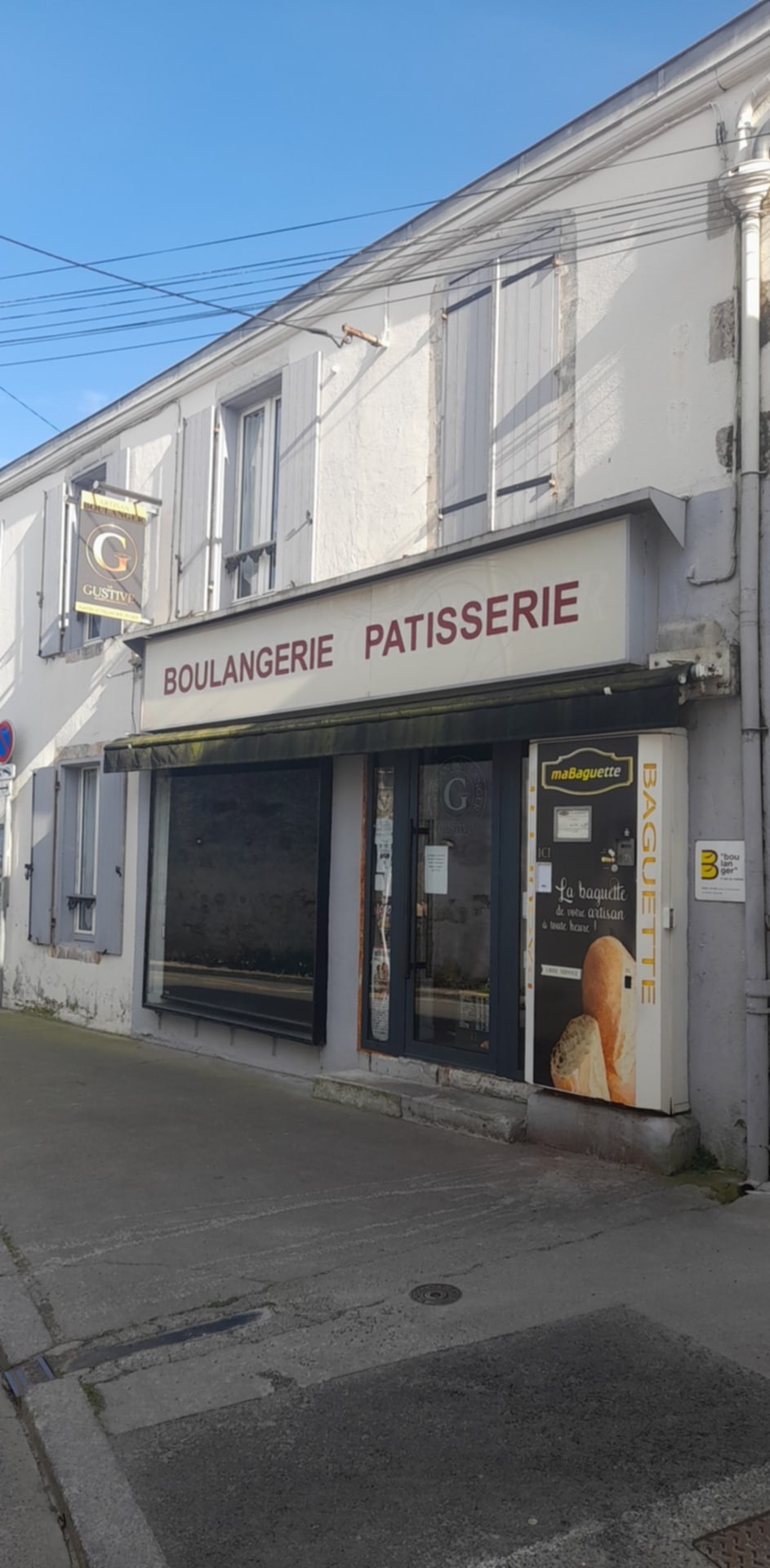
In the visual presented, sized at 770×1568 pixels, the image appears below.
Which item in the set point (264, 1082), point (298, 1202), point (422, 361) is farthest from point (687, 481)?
point (264, 1082)

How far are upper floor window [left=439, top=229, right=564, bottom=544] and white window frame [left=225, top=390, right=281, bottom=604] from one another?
229 centimetres

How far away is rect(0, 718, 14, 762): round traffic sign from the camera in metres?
13.4

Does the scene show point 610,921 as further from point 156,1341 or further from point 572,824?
point 156,1341

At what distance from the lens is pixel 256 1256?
16.3ft

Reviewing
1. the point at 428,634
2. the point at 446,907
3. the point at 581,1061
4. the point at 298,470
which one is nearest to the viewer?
the point at 581,1061

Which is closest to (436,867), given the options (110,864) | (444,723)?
(444,723)

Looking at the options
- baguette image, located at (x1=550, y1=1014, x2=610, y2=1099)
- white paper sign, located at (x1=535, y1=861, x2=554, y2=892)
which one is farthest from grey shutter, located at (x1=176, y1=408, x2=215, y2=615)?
baguette image, located at (x1=550, y1=1014, x2=610, y2=1099)

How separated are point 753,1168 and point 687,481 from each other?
146 inches

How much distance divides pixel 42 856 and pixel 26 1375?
905 cm

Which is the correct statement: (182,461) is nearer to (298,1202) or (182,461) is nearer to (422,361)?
(422,361)

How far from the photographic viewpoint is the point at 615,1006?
623 cm

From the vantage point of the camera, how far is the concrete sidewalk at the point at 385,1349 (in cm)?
304

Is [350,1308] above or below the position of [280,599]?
below

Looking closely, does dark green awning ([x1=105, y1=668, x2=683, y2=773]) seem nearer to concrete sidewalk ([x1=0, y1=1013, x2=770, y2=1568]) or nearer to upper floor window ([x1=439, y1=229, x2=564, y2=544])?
upper floor window ([x1=439, y1=229, x2=564, y2=544])
